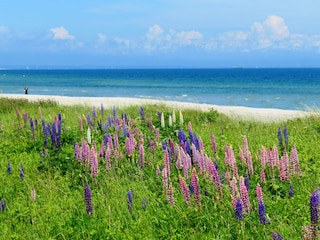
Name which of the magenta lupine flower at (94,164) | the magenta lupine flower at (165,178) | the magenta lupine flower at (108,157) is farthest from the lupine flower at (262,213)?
the magenta lupine flower at (108,157)

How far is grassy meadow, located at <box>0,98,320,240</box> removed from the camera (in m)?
4.95

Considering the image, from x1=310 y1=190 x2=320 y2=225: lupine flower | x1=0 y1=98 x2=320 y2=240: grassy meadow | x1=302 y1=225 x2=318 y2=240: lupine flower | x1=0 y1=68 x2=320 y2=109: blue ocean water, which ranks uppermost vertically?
x1=310 y1=190 x2=320 y2=225: lupine flower

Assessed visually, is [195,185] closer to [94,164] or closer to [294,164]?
[294,164]

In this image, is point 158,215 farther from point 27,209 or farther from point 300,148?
point 300,148

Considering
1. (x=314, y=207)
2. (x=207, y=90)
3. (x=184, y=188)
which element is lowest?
(x=207, y=90)

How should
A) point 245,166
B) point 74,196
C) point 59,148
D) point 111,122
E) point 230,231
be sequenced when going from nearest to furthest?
1. point 230,231
2. point 74,196
3. point 245,166
4. point 59,148
5. point 111,122

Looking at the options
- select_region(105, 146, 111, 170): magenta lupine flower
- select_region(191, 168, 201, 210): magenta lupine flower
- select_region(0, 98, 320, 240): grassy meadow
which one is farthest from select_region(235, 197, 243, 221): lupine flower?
select_region(105, 146, 111, 170): magenta lupine flower

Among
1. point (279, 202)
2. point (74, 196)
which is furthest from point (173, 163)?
point (279, 202)

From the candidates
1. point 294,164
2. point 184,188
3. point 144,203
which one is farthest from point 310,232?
point 294,164

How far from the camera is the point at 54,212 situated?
580 centimetres

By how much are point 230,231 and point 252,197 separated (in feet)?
3.10

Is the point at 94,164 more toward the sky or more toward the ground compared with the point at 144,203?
more toward the sky

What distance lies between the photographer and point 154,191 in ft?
21.0

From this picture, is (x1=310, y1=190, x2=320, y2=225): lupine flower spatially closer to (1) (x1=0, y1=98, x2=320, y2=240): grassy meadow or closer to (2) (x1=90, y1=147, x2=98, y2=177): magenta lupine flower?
(1) (x1=0, y1=98, x2=320, y2=240): grassy meadow
